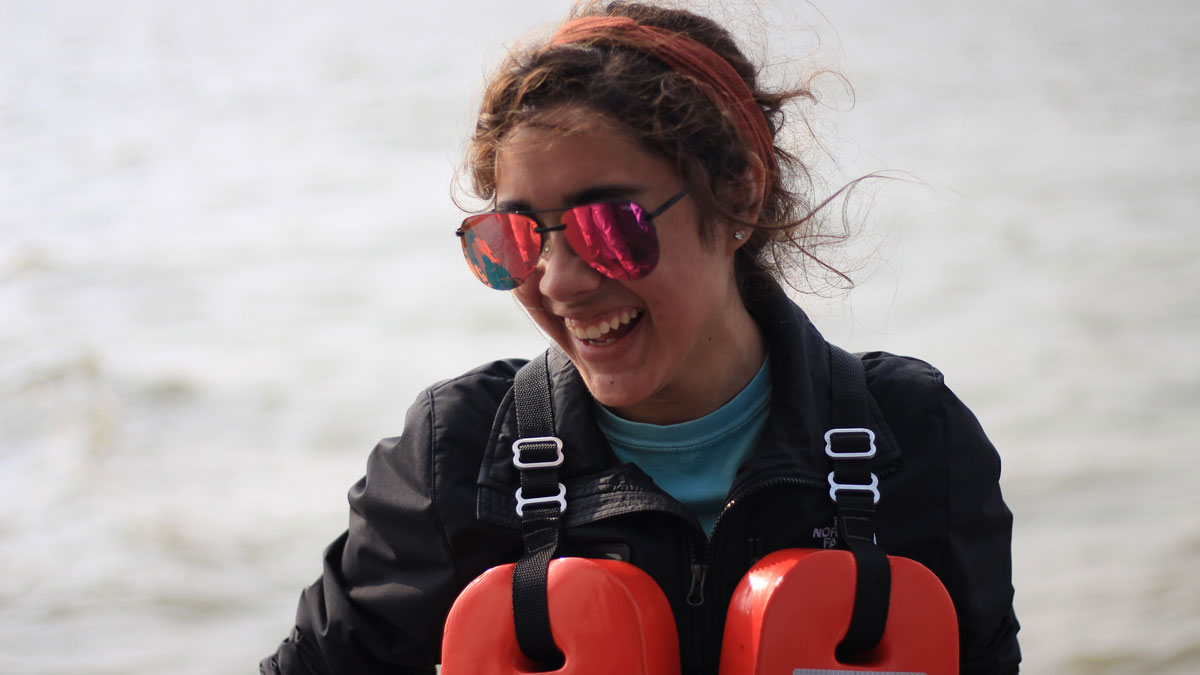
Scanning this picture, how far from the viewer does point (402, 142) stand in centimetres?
799

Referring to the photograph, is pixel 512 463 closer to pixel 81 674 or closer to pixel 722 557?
pixel 722 557

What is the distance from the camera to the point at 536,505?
5.79ft

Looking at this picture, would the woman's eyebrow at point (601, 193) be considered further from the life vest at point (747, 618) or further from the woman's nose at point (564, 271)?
the life vest at point (747, 618)

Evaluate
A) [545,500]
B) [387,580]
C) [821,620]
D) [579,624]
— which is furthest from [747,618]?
[387,580]

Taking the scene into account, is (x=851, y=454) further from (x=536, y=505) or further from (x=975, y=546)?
(x=536, y=505)

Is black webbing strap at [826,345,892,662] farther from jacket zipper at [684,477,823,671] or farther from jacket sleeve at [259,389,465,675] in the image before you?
jacket sleeve at [259,389,465,675]

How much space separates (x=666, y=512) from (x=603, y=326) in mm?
278

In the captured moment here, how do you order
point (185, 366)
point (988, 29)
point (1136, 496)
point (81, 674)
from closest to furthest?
point (81, 674) < point (1136, 496) < point (185, 366) < point (988, 29)

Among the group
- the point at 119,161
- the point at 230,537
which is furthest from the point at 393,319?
the point at 119,161

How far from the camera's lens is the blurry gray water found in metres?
4.21

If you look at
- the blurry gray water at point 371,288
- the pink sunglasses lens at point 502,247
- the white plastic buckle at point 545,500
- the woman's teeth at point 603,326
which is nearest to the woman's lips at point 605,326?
the woman's teeth at point 603,326

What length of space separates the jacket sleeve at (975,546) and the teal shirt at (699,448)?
0.95ft

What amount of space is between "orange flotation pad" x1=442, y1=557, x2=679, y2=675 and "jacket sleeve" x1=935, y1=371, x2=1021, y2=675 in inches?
17.3

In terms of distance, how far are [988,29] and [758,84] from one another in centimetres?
736
